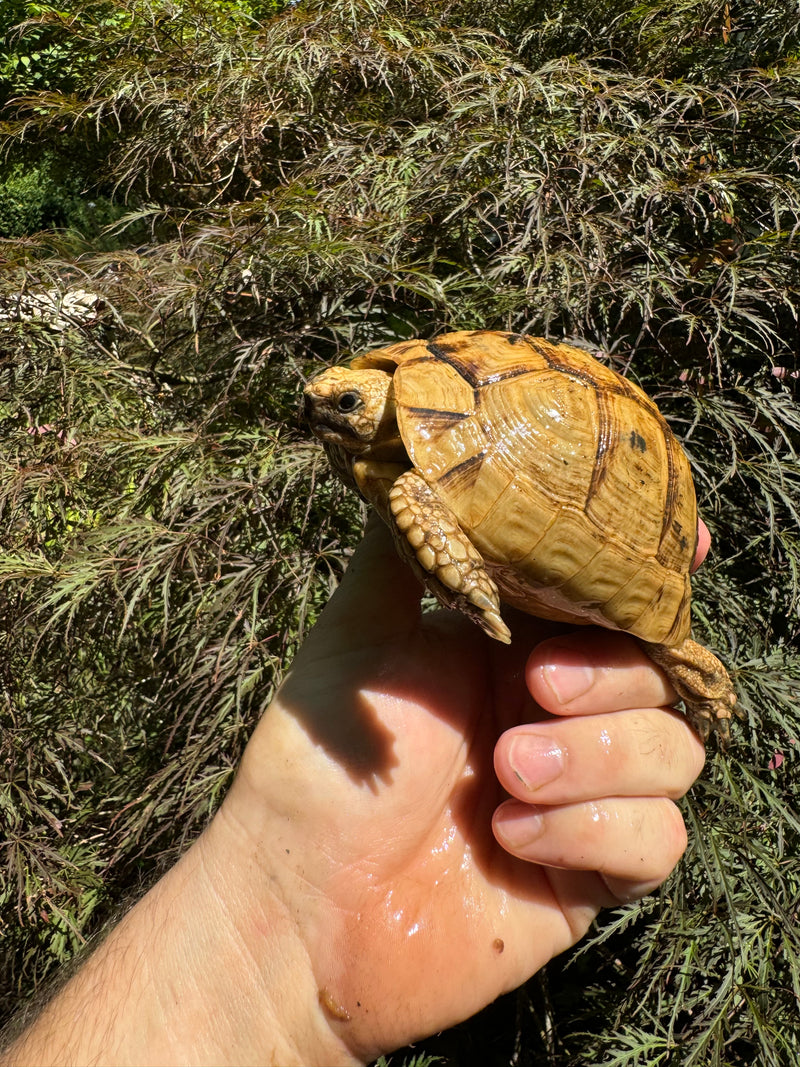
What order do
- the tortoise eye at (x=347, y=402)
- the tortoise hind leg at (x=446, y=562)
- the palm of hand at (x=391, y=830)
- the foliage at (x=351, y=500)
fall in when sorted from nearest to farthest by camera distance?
the tortoise hind leg at (x=446, y=562) → the palm of hand at (x=391, y=830) → the tortoise eye at (x=347, y=402) → the foliage at (x=351, y=500)

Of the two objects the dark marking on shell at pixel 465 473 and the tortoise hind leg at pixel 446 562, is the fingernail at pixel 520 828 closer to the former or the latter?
the tortoise hind leg at pixel 446 562

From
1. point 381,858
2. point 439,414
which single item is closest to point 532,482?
point 439,414

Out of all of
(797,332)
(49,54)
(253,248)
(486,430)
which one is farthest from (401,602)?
(49,54)

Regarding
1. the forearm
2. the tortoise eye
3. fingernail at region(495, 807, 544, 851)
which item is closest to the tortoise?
the tortoise eye

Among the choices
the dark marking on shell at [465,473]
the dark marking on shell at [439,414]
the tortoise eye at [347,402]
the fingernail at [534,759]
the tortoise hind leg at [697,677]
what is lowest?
the tortoise hind leg at [697,677]

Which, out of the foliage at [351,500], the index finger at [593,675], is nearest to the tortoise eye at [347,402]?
the foliage at [351,500]

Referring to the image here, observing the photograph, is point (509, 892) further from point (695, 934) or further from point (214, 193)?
point (214, 193)
